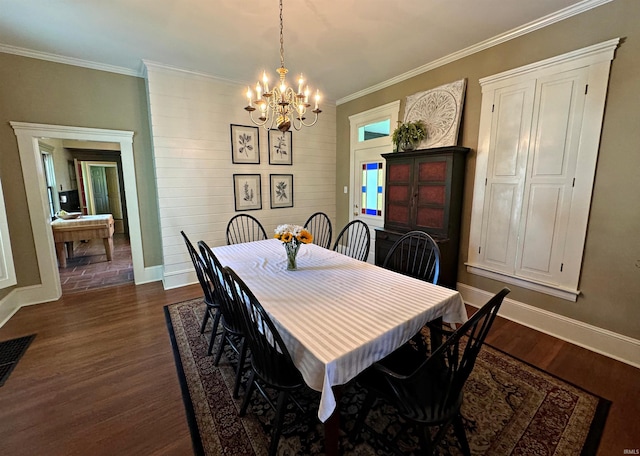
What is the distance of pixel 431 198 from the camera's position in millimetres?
3141

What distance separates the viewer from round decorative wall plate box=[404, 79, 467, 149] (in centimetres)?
308

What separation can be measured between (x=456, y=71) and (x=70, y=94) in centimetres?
452

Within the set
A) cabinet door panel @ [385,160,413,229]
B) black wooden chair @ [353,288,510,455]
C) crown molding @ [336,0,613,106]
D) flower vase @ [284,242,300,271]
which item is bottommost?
black wooden chair @ [353,288,510,455]

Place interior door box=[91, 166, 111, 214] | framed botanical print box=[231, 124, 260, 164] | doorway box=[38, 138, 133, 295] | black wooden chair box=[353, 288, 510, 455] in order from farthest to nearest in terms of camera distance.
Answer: interior door box=[91, 166, 111, 214]
doorway box=[38, 138, 133, 295]
framed botanical print box=[231, 124, 260, 164]
black wooden chair box=[353, 288, 510, 455]

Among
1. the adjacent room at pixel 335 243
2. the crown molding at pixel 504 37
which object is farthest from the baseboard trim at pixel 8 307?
the crown molding at pixel 504 37

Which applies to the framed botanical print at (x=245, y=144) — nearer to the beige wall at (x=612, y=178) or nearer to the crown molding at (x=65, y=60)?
the crown molding at (x=65, y=60)

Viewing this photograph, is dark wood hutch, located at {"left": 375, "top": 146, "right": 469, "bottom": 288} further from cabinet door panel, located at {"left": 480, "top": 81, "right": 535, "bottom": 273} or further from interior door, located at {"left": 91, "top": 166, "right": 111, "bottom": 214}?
interior door, located at {"left": 91, "top": 166, "right": 111, "bottom": 214}

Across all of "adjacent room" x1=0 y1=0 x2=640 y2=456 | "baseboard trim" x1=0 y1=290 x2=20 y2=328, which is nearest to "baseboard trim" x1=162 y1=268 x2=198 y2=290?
"adjacent room" x1=0 y1=0 x2=640 y2=456

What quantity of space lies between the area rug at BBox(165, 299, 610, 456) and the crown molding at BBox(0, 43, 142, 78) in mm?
3631

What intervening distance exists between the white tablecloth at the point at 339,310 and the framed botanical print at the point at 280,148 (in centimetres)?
241

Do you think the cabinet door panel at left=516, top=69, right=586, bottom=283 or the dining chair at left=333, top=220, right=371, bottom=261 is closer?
the cabinet door panel at left=516, top=69, right=586, bottom=283

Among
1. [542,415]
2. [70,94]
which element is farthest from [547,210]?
[70,94]

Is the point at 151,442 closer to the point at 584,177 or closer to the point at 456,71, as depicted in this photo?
the point at 584,177

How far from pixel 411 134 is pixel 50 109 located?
4238 mm
